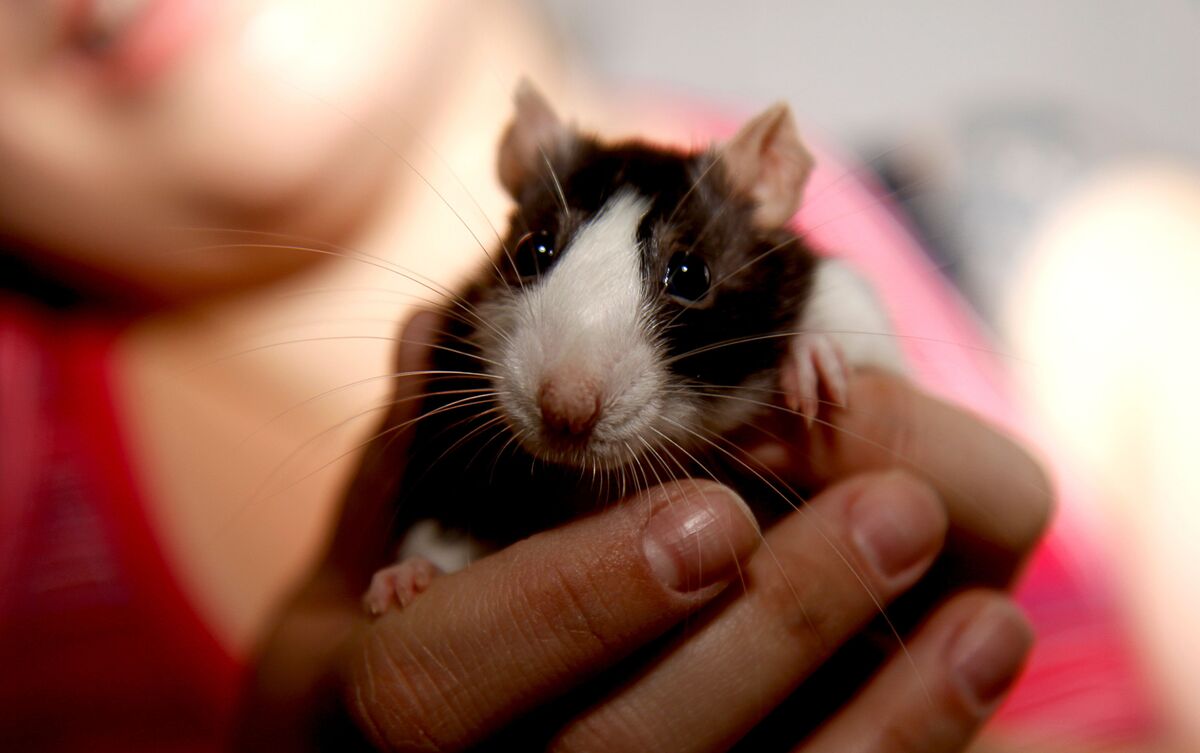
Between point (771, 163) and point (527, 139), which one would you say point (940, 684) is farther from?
point (527, 139)

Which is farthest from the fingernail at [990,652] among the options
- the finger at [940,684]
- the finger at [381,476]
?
the finger at [381,476]

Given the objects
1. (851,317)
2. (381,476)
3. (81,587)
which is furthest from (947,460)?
(81,587)

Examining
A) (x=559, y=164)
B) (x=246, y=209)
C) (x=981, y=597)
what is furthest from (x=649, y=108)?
(x=981, y=597)

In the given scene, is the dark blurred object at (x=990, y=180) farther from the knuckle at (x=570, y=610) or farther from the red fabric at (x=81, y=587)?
the red fabric at (x=81, y=587)

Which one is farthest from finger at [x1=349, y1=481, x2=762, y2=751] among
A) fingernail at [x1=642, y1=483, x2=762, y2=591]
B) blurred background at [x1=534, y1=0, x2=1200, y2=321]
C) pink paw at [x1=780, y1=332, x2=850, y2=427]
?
blurred background at [x1=534, y1=0, x2=1200, y2=321]

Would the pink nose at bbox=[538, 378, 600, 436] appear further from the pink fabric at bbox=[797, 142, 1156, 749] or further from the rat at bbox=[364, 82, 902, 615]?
the pink fabric at bbox=[797, 142, 1156, 749]

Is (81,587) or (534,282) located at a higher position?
(534,282)

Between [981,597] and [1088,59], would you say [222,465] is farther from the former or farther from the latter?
[1088,59]
